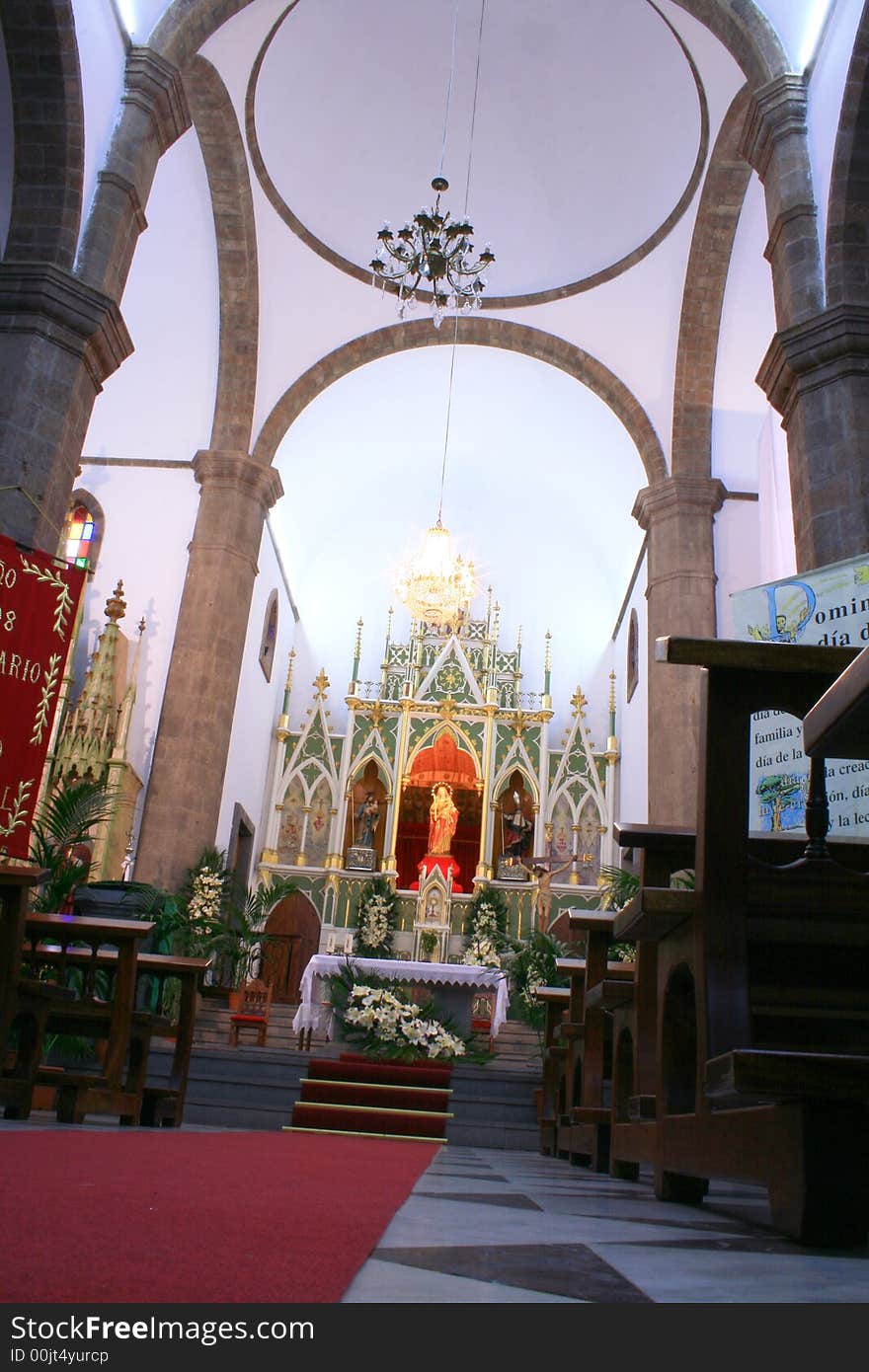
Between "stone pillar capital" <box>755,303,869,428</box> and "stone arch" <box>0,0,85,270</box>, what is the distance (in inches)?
203

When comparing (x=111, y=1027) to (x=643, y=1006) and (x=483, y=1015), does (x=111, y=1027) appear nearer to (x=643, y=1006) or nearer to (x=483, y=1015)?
(x=643, y=1006)

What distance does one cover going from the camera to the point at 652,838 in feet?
9.83

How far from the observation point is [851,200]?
760cm

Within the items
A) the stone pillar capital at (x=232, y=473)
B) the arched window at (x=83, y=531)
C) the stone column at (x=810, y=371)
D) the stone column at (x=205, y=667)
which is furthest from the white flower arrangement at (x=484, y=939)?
the stone column at (x=810, y=371)

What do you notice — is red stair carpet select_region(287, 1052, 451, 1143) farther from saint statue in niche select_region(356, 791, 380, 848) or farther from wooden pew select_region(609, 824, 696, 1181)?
saint statue in niche select_region(356, 791, 380, 848)

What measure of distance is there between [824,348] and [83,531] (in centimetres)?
911

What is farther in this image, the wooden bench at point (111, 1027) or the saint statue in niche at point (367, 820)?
the saint statue in niche at point (367, 820)

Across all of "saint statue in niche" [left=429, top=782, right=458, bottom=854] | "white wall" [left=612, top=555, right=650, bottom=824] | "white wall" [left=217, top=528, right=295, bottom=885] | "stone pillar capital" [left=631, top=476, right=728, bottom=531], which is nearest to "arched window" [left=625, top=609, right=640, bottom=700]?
"white wall" [left=612, top=555, right=650, bottom=824]

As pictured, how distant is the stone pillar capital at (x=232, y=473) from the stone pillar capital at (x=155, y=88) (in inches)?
173

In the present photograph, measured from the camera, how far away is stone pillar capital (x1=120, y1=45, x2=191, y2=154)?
341 inches

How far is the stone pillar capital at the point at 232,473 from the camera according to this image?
13.0 meters

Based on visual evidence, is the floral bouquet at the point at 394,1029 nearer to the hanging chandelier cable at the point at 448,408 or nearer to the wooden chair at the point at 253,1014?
the wooden chair at the point at 253,1014

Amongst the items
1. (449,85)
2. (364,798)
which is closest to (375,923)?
(364,798)

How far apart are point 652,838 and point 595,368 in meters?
12.2
